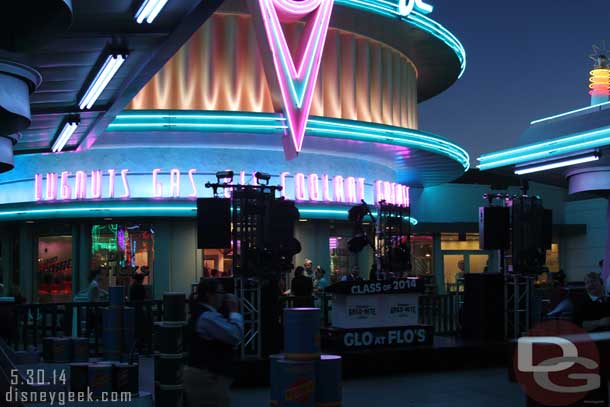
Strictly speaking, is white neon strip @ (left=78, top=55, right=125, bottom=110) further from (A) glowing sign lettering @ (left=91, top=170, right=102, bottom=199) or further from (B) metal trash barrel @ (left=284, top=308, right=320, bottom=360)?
(A) glowing sign lettering @ (left=91, top=170, right=102, bottom=199)

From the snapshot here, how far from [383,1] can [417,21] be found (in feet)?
5.38

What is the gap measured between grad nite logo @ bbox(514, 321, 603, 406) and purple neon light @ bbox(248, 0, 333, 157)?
15.4 meters

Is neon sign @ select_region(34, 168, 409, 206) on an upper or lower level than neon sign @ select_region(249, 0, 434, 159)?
lower

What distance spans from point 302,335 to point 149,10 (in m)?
4.23

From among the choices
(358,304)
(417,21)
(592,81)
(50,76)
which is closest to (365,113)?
(417,21)

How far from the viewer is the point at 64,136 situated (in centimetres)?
1762

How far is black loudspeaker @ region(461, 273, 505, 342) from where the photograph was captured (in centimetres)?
1723

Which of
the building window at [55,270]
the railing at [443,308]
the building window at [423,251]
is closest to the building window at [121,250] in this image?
the building window at [55,270]

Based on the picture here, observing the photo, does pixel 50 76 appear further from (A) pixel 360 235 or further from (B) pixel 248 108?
(B) pixel 248 108

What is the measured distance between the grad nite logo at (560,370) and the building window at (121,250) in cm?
1845

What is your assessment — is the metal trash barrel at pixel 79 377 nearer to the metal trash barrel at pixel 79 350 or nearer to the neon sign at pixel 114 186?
the metal trash barrel at pixel 79 350

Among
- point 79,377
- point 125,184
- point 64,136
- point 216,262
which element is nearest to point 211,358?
point 79,377

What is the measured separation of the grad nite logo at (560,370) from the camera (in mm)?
9047

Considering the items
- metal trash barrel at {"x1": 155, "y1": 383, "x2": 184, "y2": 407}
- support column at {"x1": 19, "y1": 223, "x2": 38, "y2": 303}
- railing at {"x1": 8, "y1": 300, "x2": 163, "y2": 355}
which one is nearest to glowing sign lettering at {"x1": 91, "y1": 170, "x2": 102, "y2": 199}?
support column at {"x1": 19, "y1": 223, "x2": 38, "y2": 303}
